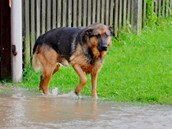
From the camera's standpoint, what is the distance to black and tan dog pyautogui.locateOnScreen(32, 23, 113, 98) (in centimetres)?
876

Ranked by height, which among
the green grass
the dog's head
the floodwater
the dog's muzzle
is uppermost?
the dog's head

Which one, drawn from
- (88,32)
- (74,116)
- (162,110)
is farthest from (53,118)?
(88,32)

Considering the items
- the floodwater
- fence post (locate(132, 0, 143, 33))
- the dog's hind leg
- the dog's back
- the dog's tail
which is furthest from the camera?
fence post (locate(132, 0, 143, 33))

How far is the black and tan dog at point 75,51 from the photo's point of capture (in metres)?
8.76

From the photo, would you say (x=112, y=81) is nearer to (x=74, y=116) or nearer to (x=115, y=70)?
(x=115, y=70)

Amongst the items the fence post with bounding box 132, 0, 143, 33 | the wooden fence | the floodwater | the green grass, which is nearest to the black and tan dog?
the green grass

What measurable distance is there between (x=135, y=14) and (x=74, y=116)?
7.25 meters

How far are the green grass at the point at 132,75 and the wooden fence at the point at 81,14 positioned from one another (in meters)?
0.46

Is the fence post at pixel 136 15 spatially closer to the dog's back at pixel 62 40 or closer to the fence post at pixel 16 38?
the fence post at pixel 16 38

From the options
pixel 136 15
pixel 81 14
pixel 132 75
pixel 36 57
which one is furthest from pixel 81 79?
pixel 136 15

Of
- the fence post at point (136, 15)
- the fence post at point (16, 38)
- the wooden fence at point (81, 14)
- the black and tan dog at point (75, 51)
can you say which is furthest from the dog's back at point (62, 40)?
the fence post at point (136, 15)

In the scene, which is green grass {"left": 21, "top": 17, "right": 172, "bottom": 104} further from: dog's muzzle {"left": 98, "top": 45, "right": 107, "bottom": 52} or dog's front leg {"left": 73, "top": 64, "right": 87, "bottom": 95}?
dog's muzzle {"left": 98, "top": 45, "right": 107, "bottom": 52}

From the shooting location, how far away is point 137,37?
13.9 m

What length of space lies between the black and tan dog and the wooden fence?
107 cm
